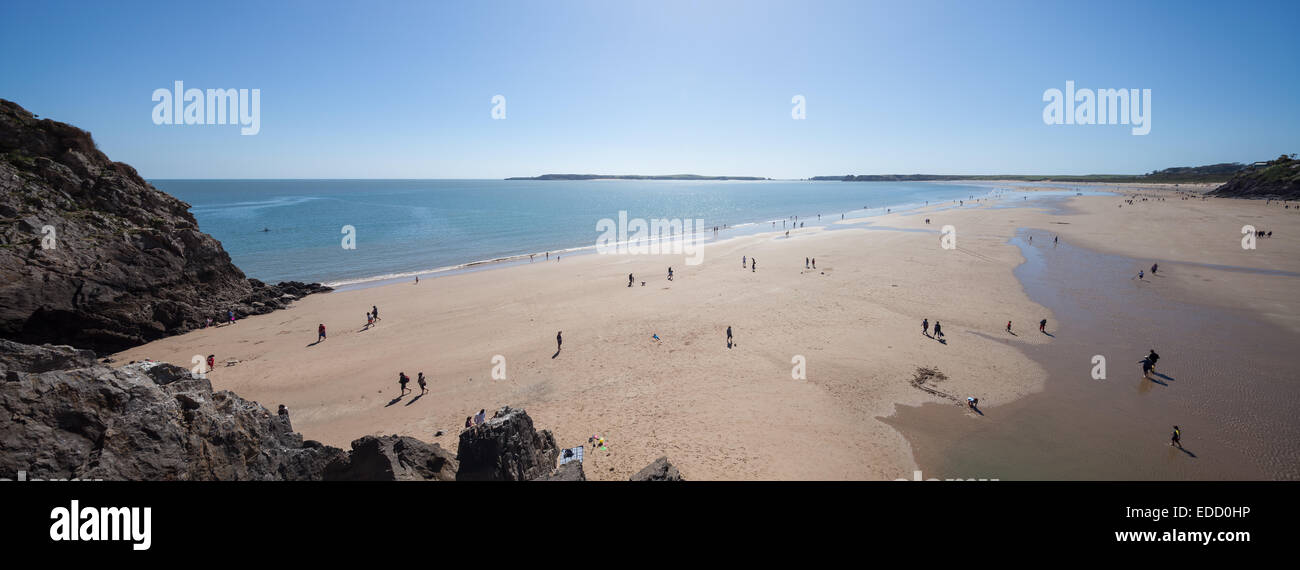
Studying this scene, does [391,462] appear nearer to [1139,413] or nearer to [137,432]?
[137,432]

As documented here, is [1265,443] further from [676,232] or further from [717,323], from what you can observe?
[676,232]

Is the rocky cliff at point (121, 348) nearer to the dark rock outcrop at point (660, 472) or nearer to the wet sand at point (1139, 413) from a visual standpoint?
the dark rock outcrop at point (660, 472)

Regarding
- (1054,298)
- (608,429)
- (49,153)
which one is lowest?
(608,429)

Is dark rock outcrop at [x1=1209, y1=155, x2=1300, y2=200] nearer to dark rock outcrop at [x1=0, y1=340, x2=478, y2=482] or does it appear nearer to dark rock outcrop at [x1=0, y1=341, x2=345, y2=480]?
dark rock outcrop at [x1=0, y1=340, x2=478, y2=482]

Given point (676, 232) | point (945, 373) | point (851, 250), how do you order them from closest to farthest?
point (945, 373) → point (851, 250) → point (676, 232)

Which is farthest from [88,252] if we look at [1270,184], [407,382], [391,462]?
[1270,184]

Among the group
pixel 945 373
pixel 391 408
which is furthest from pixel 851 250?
pixel 391 408
